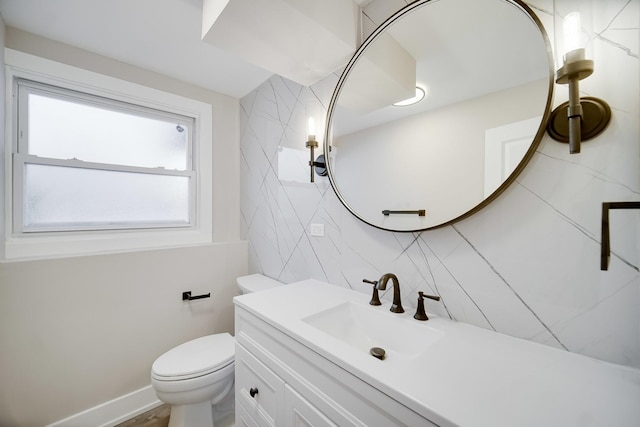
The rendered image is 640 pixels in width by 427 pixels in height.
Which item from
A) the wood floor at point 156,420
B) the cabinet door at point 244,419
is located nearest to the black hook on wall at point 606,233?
the cabinet door at point 244,419

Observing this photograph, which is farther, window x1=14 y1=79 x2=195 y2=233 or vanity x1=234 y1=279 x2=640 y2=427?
window x1=14 y1=79 x2=195 y2=233

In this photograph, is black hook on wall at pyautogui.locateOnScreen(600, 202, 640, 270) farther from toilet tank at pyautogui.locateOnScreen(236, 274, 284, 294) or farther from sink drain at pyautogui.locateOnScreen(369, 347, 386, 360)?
toilet tank at pyautogui.locateOnScreen(236, 274, 284, 294)

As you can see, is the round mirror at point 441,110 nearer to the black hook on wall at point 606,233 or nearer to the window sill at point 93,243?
the black hook on wall at point 606,233

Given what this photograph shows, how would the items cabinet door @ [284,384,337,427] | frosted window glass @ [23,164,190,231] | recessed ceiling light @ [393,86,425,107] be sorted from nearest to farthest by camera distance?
1. cabinet door @ [284,384,337,427]
2. recessed ceiling light @ [393,86,425,107]
3. frosted window glass @ [23,164,190,231]

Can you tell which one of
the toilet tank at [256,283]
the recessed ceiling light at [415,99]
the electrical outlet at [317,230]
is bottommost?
the toilet tank at [256,283]

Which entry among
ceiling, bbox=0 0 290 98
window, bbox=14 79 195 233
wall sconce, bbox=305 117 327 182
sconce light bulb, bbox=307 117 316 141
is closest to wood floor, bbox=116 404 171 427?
window, bbox=14 79 195 233

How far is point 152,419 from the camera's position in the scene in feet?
5.06

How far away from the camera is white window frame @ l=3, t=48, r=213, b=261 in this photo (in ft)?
4.40

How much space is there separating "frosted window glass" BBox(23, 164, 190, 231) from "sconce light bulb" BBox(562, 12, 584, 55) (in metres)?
2.22

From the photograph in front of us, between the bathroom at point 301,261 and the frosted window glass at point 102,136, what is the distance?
0.27 meters

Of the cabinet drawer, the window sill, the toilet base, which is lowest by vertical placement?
the toilet base

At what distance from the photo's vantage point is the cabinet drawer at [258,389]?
88cm

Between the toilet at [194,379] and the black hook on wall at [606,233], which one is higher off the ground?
the black hook on wall at [606,233]

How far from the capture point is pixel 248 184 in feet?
6.82
